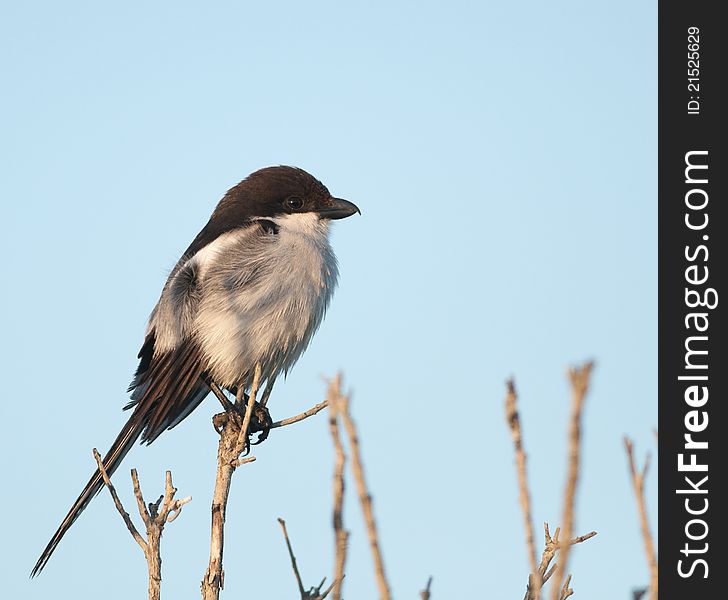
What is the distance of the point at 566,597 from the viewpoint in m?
2.85

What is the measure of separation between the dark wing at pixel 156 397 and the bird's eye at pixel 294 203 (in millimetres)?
1146

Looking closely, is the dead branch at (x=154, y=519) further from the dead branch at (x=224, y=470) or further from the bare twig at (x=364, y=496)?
the bare twig at (x=364, y=496)

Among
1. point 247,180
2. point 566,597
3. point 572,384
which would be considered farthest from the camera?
point 247,180

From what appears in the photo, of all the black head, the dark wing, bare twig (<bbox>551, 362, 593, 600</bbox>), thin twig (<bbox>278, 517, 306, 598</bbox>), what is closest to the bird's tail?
the dark wing

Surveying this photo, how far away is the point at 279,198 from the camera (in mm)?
6074

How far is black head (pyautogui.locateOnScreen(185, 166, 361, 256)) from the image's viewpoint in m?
6.00

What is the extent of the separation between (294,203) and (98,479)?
7.26ft

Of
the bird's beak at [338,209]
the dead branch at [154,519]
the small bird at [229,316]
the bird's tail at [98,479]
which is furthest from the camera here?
the bird's beak at [338,209]

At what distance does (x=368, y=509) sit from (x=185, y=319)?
12.6 feet

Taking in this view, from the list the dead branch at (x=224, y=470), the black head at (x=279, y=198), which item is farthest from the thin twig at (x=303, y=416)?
the black head at (x=279, y=198)

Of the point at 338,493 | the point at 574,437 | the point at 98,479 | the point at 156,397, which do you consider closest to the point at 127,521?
the point at 98,479

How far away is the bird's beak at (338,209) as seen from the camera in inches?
241
